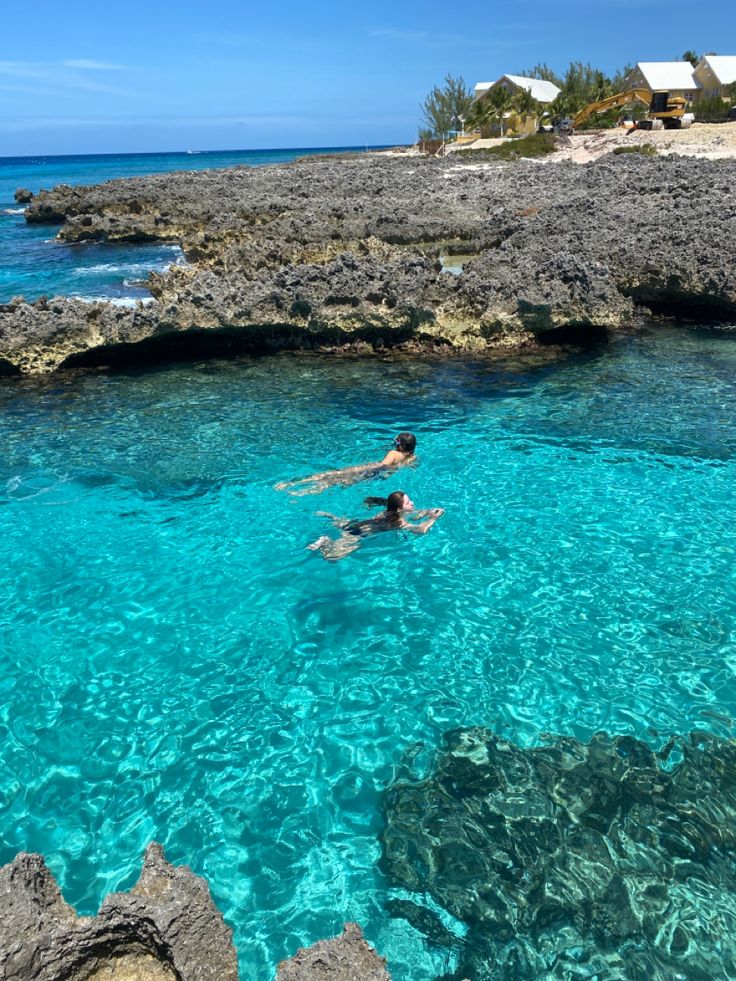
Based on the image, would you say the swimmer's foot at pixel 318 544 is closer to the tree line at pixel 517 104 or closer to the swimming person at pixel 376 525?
the swimming person at pixel 376 525

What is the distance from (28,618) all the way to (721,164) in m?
29.7

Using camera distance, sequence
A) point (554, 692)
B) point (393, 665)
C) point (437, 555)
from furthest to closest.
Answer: point (437, 555) → point (393, 665) → point (554, 692)

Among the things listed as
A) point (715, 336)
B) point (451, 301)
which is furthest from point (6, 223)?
point (715, 336)

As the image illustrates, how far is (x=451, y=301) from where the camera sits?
14.8 metres

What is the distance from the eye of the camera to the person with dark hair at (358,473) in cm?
969

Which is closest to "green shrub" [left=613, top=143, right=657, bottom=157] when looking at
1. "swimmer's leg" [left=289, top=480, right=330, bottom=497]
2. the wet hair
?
the wet hair

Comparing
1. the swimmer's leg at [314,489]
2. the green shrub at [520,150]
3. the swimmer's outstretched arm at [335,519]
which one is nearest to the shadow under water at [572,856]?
the swimmer's outstretched arm at [335,519]

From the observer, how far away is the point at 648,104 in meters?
60.8

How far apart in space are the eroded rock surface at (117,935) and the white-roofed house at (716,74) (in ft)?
235

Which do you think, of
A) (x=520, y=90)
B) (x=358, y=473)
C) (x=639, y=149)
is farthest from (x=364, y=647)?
(x=520, y=90)

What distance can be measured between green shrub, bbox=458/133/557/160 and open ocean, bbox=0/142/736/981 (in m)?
42.8

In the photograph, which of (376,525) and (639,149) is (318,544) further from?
(639,149)

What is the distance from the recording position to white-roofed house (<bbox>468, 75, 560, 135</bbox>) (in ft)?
224

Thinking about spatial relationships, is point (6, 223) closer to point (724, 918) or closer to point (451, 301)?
point (451, 301)
